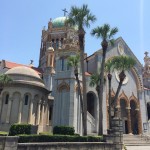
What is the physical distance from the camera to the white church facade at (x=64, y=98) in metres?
31.7

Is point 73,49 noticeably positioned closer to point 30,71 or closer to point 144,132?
point 30,71

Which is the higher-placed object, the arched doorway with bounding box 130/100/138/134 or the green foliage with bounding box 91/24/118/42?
the green foliage with bounding box 91/24/118/42

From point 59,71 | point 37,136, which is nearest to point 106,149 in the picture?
point 37,136

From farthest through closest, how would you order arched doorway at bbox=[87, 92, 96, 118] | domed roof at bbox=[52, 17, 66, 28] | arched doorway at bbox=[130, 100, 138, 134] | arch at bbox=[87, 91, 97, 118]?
domed roof at bbox=[52, 17, 66, 28] → arched doorway at bbox=[130, 100, 138, 134] → arched doorway at bbox=[87, 92, 96, 118] → arch at bbox=[87, 91, 97, 118]

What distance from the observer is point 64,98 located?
34.1 m

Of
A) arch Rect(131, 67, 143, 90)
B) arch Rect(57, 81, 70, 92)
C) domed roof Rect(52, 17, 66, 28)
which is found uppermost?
domed roof Rect(52, 17, 66, 28)

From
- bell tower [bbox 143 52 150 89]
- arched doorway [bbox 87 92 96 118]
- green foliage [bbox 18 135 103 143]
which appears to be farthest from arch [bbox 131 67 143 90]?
green foliage [bbox 18 135 103 143]

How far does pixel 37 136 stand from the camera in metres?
18.1

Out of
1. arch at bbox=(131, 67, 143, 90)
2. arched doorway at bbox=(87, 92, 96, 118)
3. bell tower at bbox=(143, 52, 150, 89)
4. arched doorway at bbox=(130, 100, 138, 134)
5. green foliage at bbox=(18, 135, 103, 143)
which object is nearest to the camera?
green foliage at bbox=(18, 135, 103, 143)

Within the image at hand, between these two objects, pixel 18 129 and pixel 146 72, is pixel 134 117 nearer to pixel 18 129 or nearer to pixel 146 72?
pixel 146 72

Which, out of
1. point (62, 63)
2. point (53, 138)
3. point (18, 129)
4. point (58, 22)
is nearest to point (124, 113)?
point (62, 63)

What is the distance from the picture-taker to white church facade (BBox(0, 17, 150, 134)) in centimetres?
3173

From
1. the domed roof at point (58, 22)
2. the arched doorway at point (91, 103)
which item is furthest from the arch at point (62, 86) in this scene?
the domed roof at point (58, 22)

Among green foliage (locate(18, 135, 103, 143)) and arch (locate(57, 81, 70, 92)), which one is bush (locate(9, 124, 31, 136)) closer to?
green foliage (locate(18, 135, 103, 143))
